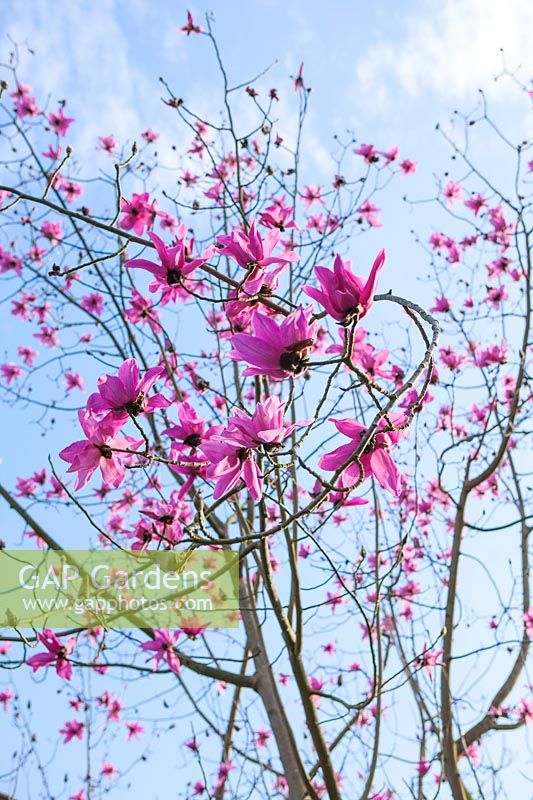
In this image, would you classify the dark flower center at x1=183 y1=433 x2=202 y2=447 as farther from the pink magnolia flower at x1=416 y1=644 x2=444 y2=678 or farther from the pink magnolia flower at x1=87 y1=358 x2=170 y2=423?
the pink magnolia flower at x1=416 y1=644 x2=444 y2=678

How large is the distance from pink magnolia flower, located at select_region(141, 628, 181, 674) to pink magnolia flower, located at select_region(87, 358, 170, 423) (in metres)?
1.54

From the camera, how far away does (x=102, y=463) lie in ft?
4.27

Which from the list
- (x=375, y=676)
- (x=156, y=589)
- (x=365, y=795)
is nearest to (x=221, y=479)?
(x=375, y=676)

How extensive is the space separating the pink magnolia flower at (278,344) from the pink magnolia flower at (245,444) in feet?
0.23

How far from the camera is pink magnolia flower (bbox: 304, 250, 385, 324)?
999 millimetres

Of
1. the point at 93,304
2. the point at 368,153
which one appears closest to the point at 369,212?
the point at 368,153

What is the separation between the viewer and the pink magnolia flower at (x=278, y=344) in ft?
3.31

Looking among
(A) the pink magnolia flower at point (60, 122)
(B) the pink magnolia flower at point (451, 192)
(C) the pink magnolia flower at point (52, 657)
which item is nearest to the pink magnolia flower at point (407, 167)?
(B) the pink magnolia flower at point (451, 192)

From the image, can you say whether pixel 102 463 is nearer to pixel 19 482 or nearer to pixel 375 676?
pixel 375 676

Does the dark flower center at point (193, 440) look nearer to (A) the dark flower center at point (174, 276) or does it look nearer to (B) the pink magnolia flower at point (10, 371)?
(A) the dark flower center at point (174, 276)

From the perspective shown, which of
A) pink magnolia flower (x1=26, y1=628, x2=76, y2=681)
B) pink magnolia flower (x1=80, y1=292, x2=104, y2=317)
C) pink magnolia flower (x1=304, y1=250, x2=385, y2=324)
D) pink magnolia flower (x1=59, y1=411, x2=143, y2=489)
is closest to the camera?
pink magnolia flower (x1=304, y1=250, x2=385, y2=324)

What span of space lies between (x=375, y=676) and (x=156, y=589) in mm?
1011

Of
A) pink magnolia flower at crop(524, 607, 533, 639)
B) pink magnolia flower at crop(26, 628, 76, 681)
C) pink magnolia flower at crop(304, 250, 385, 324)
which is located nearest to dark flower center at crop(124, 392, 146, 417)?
pink magnolia flower at crop(304, 250, 385, 324)

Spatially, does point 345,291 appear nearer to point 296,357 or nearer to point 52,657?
point 296,357
